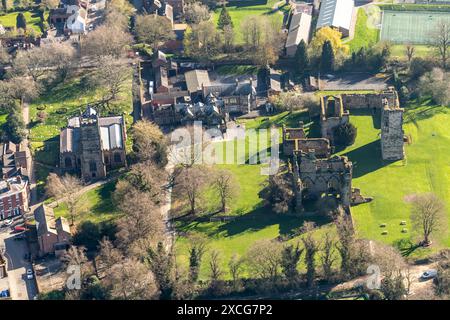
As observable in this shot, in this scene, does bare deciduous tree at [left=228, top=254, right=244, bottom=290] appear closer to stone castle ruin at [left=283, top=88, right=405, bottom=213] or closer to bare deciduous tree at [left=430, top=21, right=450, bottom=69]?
stone castle ruin at [left=283, top=88, right=405, bottom=213]

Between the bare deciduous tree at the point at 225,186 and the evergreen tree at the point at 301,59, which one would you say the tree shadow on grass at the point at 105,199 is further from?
the evergreen tree at the point at 301,59

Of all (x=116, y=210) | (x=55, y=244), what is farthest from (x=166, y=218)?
Answer: (x=55, y=244)

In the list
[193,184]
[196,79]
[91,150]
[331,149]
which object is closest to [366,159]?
[331,149]

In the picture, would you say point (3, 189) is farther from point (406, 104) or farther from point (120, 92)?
point (406, 104)

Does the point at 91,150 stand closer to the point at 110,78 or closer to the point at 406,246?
the point at 110,78

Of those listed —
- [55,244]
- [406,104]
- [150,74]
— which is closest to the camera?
[55,244]

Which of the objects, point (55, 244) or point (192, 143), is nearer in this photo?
point (55, 244)
